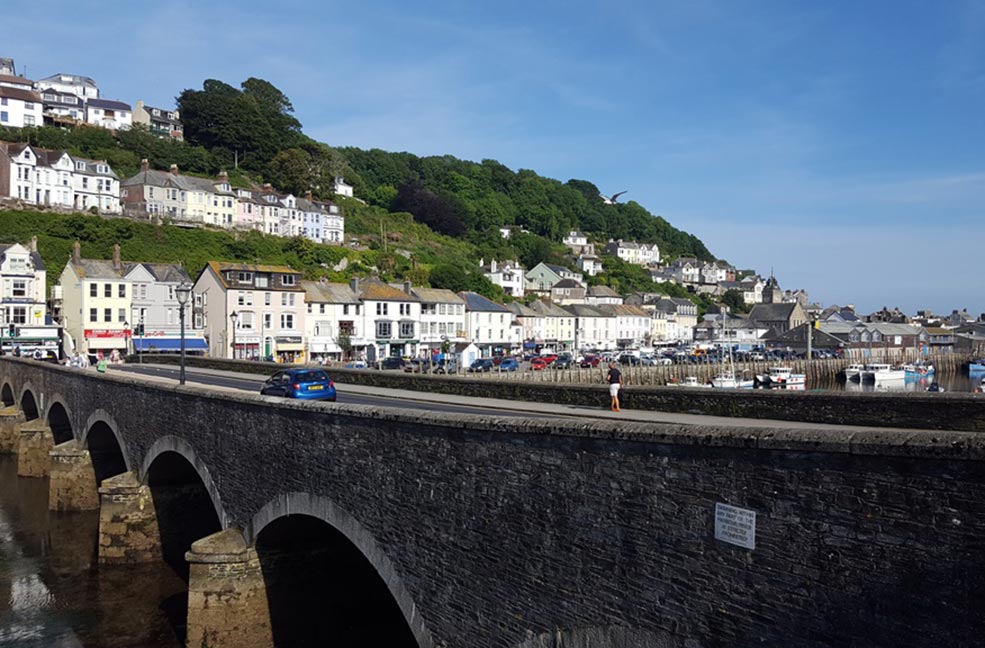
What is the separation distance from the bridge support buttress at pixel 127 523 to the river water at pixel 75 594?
17.8 inches

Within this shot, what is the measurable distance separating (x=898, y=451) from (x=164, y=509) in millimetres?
24377

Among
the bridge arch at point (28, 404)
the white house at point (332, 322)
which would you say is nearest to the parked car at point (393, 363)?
the white house at point (332, 322)

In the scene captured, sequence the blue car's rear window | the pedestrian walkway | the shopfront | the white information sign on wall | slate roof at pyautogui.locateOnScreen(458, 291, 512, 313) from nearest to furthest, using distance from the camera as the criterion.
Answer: the white information sign on wall
the pedestrian walkway
the blue car's rear window
the shopfront
slate roof at pyautogui.locateOnScreen(458, 291, 512, 313)

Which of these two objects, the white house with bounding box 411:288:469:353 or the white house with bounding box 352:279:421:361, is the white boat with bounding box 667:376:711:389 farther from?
the white house with bounding box 352:279:421:361

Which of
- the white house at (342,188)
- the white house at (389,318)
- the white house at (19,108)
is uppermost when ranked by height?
the white house at (19,108)

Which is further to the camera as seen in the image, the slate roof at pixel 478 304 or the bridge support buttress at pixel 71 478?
the slate roof at pixel 478 304

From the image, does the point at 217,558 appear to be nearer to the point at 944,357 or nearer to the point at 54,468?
the point at 54,468

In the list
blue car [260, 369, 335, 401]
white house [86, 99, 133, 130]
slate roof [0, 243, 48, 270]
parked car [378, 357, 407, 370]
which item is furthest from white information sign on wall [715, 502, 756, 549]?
white house [86, 99, 133, 130]

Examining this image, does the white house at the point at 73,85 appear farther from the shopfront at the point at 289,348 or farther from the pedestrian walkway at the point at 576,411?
the pedestrian walkway at the point at 576,411

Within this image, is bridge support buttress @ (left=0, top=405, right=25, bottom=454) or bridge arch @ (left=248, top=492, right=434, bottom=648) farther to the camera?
bridge support buttress @ (left=0, top=405, right=25, bottom=454)

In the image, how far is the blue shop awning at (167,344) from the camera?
65100 mm

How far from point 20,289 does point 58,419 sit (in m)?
34.2

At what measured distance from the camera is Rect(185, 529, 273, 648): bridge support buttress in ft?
55.8

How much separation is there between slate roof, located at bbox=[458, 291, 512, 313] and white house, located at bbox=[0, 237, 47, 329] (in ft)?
137
